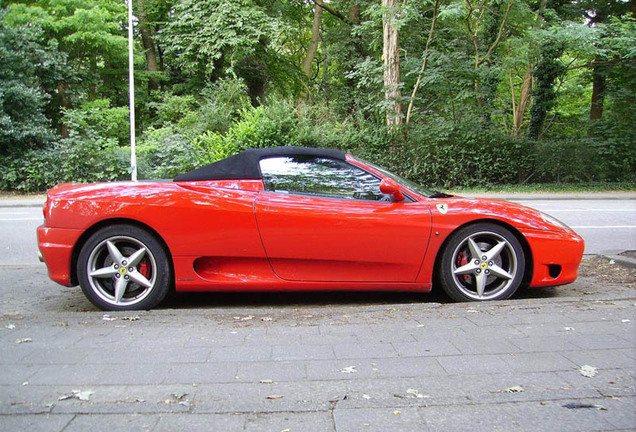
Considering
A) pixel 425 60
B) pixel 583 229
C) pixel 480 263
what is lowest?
pixel 583 229

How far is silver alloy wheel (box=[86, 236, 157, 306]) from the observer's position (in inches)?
161

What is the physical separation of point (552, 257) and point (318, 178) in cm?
200

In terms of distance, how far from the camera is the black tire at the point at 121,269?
4.08 m

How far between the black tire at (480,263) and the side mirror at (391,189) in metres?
0.53

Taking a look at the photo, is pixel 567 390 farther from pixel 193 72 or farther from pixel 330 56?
pixel 330 56

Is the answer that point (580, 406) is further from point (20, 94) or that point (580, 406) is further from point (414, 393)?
point (20, 94)

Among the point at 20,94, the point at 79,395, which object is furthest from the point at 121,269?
the point at 20,94

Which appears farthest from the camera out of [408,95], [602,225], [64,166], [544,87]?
[544,87]

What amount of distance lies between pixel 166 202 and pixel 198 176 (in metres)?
0.36

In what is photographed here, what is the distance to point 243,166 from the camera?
4.36 m

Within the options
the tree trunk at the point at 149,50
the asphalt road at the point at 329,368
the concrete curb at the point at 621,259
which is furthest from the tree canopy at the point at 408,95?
the asphalt road at the point at 329,368

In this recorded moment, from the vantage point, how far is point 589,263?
226 inches

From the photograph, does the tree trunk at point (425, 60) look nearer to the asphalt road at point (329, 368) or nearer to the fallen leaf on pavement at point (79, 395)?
the asphalt road at point (329, 368)

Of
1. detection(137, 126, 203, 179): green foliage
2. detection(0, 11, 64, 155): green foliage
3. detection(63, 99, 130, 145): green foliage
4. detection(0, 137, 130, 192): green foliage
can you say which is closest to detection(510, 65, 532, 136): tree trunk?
detection(137, 126, 203, 179): green foliage
